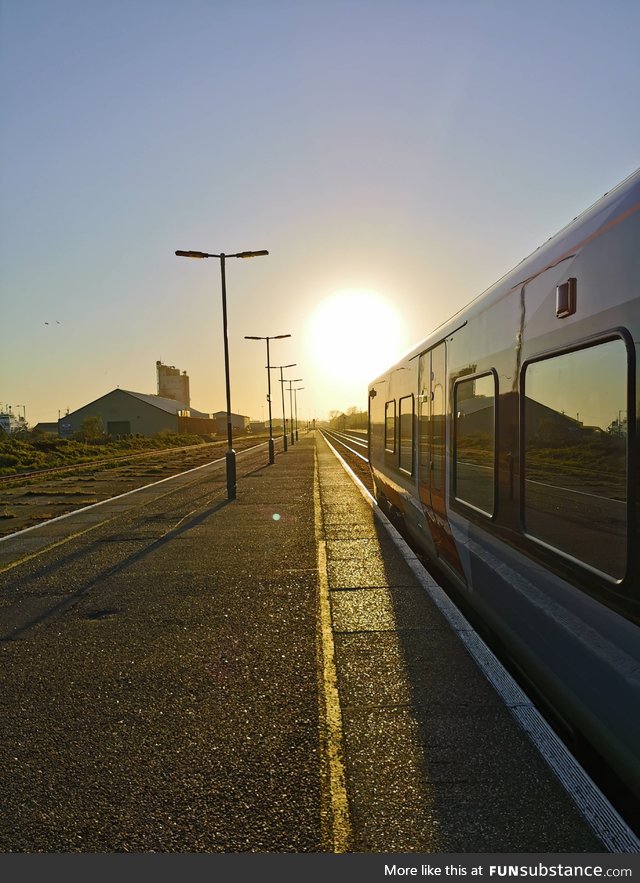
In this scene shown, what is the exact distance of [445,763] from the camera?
12.7ft

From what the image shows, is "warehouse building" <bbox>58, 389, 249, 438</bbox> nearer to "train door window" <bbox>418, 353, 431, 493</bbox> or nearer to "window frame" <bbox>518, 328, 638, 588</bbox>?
"train door window" <bbox>418, 353, 431, 493</bbox>

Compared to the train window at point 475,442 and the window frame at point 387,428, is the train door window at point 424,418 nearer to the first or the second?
the train window at point 475,442

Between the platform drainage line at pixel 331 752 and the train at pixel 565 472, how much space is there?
4.36 ft

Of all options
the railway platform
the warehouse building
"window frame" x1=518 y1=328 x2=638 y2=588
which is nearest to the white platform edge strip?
the railway platform

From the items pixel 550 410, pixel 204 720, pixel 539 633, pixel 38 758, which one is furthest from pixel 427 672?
pixel 38 758

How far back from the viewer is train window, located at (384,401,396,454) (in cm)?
1184

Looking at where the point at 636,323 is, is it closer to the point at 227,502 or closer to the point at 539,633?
the point at 539,633

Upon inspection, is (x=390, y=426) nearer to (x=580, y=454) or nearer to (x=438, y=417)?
(x=438, y=417)

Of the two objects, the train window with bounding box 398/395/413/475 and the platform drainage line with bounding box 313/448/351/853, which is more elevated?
the train window with bounding box 398/395/413/475

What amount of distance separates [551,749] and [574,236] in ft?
9.75

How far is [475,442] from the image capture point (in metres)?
5.68

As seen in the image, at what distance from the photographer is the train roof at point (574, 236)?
3201mm

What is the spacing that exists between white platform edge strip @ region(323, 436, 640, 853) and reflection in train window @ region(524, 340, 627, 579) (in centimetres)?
119

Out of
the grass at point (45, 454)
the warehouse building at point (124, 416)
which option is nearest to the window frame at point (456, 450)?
the grass at point (45, 454)
